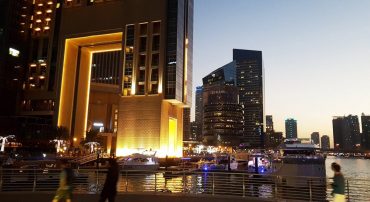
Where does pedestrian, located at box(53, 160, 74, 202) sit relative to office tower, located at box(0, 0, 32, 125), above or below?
below

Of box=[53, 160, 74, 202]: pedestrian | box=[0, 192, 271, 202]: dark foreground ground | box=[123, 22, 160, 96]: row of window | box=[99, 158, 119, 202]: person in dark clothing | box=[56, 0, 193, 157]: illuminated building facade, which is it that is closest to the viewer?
box=[53, 160, 74, 202]: pedestrian

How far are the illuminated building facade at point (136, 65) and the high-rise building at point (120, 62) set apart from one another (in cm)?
22

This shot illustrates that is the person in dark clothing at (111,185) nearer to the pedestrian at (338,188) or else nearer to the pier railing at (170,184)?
the pier railing at (170,184)

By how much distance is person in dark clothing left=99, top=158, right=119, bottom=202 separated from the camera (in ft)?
38.2

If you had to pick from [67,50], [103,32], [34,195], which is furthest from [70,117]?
[34,195]

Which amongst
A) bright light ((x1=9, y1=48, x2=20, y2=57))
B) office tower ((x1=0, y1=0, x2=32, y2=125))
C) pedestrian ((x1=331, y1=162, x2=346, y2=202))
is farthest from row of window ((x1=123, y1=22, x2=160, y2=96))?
pedestrian ((x1=331, y1=162, x2=346, y2=202))

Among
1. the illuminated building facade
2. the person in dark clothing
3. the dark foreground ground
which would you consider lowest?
the dark foreground ground

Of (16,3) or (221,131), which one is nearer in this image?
(16,3)

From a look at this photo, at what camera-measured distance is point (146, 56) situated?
81.9m

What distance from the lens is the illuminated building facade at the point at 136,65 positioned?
7900cm

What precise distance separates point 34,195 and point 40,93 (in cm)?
8251

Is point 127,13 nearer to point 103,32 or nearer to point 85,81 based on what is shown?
point 103,32

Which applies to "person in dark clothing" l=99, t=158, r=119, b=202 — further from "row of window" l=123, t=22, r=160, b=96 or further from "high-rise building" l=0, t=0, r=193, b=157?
"row of window" l=123, t=22, r=160, b=96

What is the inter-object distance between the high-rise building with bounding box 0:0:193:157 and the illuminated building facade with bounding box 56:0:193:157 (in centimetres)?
22
